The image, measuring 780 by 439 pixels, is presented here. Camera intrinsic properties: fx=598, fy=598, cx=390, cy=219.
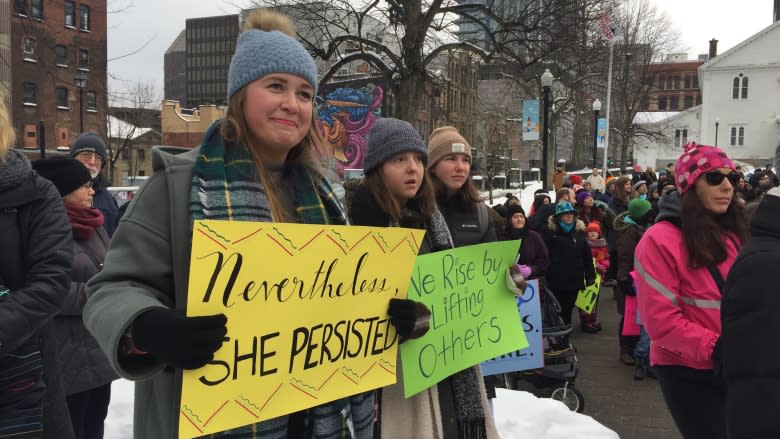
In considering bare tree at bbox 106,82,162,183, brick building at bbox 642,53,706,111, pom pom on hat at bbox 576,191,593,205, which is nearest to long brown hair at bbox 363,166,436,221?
pom pom on hat at bbox 576,191,593,205

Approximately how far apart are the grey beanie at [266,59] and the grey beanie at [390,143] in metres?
1.04

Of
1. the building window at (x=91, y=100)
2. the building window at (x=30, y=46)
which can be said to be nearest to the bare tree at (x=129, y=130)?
the building window at (x=91, y=100)

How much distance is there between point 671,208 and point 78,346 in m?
3.30

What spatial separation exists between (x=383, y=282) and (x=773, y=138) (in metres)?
65.3

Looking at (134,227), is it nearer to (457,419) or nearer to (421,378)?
(421,378)

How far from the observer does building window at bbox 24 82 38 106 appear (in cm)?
4109

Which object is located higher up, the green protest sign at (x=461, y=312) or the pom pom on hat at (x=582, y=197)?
the pom pom on hat at (x=582, y=197)

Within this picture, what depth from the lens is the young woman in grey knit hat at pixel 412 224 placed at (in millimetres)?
2520

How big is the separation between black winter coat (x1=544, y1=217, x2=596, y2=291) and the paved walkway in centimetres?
87

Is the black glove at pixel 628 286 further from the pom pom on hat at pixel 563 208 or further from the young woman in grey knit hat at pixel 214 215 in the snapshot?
the young woman in grey knit hat at pixel 214 215

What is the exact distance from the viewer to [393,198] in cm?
282

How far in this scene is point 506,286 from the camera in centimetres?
300

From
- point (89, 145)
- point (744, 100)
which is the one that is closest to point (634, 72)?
point (744, 100)

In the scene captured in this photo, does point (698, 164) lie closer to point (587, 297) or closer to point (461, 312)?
point (461, 312)
